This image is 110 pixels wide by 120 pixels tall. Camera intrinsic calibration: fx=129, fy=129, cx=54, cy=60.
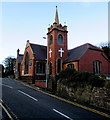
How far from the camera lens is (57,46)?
99.7 feet

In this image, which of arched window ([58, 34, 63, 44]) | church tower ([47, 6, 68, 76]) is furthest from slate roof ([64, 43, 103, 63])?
arched window ([58, 34, 63, 44])

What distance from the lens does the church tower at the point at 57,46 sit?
29.7 m

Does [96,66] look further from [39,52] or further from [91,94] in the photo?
[39,52]

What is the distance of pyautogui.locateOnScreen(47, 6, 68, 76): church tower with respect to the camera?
29.7 metres

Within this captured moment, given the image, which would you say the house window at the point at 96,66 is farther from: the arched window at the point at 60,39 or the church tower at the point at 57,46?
the arched window at the point at 60,39

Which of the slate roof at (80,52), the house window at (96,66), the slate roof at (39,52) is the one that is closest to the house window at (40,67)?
the slate roof at (39,52)

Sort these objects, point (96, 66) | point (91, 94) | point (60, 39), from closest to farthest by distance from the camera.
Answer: point (91, 94) → point (96, 66) → point (60, 39)

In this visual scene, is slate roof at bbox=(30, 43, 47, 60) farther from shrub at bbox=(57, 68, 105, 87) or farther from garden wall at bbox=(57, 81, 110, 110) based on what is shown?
garden wall at bbox=(57, 81, 110, 110)

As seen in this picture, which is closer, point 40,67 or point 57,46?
point 57,46

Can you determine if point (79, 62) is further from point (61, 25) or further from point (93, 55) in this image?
point (61, 25)

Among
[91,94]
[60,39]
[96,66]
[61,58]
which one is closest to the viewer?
[91,94]

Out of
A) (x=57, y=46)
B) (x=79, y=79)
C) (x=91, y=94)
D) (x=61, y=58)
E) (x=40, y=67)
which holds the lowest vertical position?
(x=91, y=94)

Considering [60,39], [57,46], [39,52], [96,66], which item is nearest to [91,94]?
[96,66]

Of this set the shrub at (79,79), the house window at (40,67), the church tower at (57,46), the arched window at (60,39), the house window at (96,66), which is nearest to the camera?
the shrub at (79,79)
